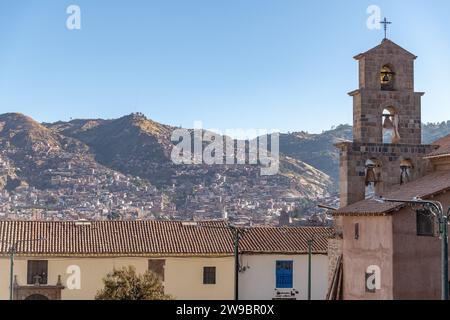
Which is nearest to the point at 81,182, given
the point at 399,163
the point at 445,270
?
the point at 399,163

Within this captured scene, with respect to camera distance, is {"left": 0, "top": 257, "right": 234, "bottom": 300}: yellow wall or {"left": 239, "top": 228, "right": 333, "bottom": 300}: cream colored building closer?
{"left": 0, "top": 257, "right": 234, "bottom": 300}: yellow wall

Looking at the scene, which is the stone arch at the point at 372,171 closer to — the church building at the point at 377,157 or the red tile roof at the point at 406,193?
the church building at the point at 377,157

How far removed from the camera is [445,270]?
17453 millimetres

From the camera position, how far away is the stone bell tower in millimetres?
28531

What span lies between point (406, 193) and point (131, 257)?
19645 mm

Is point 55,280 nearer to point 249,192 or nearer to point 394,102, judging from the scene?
point 394,102

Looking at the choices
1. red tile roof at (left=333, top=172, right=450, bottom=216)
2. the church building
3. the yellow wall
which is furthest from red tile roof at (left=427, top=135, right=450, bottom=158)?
Result: the yellow wall

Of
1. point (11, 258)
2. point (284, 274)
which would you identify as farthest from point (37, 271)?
point (284, 274)

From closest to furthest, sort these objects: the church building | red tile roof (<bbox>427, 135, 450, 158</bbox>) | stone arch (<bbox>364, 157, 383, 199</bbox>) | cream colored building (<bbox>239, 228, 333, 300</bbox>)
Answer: the church building → red tile roof (<bbox>427, 135, 450, 158</bbox>) → stone arch (<bbox>364, 157, 383, 199</bbox>) → cream colored building (<bbox>239, 228, 333, 300</bbox>)

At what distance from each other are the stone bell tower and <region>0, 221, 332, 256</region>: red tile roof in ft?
51.0

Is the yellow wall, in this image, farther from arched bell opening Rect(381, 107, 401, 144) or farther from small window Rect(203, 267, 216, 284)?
arched bell opening Rect(381, 107, 401, 144)

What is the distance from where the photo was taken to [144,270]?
42.1 meters

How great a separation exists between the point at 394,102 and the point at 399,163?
83.1 inches

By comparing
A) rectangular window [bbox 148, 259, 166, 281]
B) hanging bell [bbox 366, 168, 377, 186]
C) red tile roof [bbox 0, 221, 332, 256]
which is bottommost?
rectangular window [bbox 148, 259, 166, 281]
